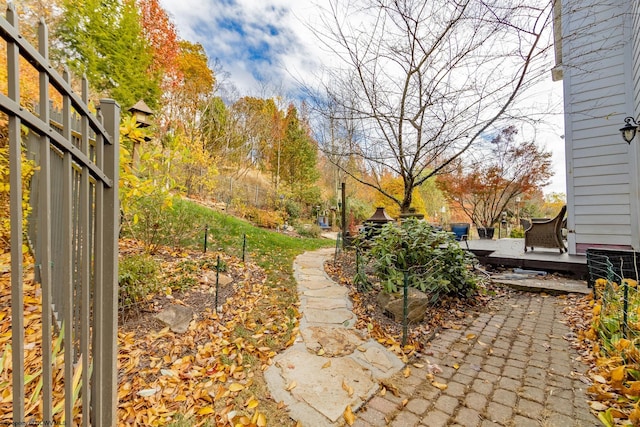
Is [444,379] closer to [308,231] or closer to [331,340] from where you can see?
[331,340]

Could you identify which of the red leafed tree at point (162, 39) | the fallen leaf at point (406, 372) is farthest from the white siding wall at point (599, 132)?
the red leafed tree at point (162, 39)

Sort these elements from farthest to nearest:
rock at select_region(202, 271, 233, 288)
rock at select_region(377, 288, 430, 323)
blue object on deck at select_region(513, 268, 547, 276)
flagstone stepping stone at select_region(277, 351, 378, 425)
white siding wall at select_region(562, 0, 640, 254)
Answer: blue object on deck at select_region(513, 268, 547, 276) < white siding wall at select_region(562, 0, 640, 254) < rock at select_region(202, 271, 233, 288) < rock at select_region(377, 288, 430, 323) < flagstone stepping stone at select_region(277, 351, 378, 425)

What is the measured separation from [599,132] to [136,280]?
7.14m

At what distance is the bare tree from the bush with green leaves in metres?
1.47

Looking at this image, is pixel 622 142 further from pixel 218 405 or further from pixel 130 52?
pixel 130 52

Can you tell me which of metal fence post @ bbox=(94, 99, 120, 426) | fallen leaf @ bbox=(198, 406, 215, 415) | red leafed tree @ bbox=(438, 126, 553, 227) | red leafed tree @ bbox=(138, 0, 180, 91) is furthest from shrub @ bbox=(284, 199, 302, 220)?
metal fence post @ bbox=(94, 99, 120, 426)

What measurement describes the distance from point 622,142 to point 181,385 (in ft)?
22.5

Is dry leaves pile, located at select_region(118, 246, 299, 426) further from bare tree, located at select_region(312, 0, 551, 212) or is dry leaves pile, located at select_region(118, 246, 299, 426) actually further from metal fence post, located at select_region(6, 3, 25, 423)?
bare tree, located at select_region(312, 0, 551, 212)

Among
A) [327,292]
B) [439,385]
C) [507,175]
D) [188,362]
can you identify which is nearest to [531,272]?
[327,292]

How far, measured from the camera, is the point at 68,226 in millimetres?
957

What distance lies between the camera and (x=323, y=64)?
4.66m

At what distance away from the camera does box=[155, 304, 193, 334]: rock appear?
2578 mm

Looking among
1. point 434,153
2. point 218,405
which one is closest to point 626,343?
point 218,405

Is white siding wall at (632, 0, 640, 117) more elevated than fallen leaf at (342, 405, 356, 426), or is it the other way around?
white siding wall at (632, 0, 640, 117)
